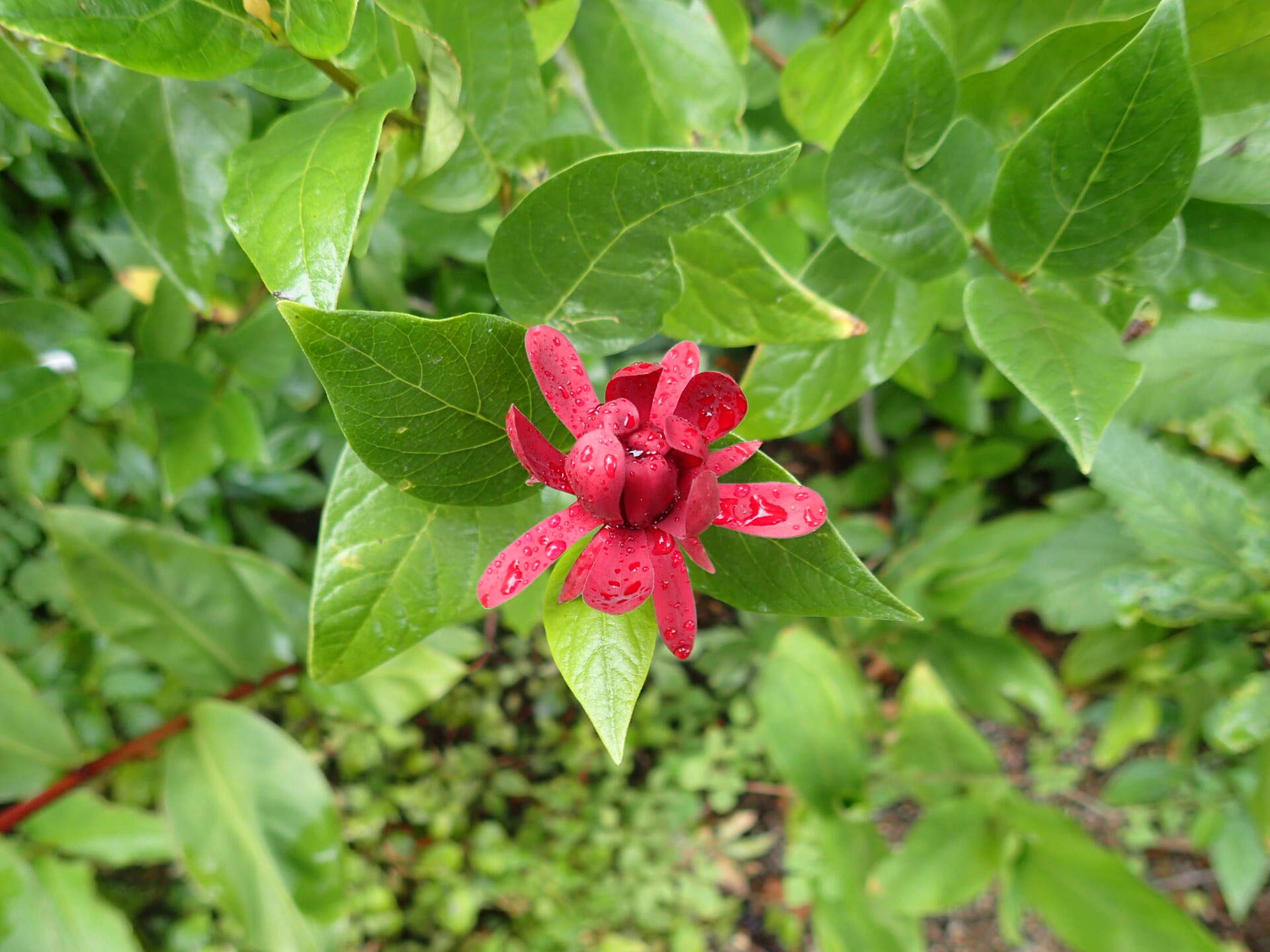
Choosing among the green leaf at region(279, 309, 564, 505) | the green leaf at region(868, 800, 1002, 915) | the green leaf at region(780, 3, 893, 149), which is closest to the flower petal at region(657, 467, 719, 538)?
the green leaf at region(279, 309, 564, 505)

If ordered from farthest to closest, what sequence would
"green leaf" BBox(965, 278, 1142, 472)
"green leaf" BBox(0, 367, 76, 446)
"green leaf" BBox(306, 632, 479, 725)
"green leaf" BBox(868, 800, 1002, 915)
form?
"green leaf" BBox(868, 800, 1002, 915) < "green leaf" BBox(306, 632, 479, 725) < "green leaf" BBox(0, 367, 76, 446) < "green leaf" BBox(965, 278, 1142, 472)

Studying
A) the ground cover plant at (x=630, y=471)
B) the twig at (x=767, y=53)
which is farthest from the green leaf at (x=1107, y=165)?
the twig at (x=767, y=53)

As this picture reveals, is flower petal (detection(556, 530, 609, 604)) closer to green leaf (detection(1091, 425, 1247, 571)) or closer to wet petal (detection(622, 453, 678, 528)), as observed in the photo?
wet petal (detection(622, 453, 678, 528))

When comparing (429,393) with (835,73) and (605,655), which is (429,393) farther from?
(835,73)

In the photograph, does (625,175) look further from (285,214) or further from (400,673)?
(400,673)

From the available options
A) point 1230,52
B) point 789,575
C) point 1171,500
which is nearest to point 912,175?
point 1230,52

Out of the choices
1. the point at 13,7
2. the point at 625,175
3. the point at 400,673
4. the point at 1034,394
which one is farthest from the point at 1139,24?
the point at 400,673
